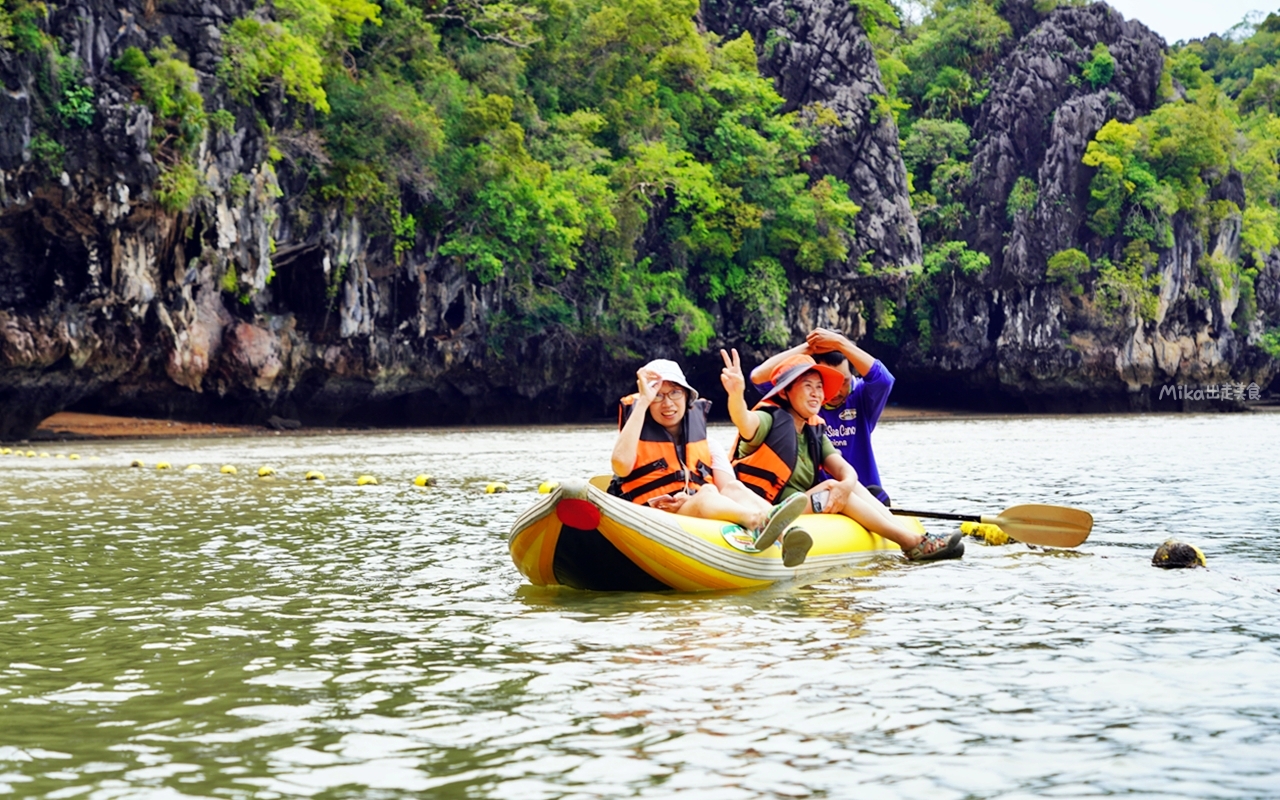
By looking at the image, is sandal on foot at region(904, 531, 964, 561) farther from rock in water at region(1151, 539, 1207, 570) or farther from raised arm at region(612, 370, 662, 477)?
raised arm at region(612, 370, 662, 477)

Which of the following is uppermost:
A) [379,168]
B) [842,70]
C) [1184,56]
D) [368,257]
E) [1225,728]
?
[1184,56]

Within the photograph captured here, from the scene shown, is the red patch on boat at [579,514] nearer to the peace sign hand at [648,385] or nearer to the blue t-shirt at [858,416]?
the peace sign hand at [648,385]

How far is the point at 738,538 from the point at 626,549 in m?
0.71

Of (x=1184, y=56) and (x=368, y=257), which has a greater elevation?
(x=1184, y=56)

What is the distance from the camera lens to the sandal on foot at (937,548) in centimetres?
797

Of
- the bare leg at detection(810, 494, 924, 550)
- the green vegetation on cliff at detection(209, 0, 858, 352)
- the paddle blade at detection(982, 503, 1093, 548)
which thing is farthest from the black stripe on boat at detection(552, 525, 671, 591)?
the green vegetation on cliff at detection(209, 0, 858, 352)

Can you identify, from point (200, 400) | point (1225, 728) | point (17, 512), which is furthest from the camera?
point (200, 400)

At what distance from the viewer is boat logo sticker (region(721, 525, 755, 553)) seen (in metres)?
6.60

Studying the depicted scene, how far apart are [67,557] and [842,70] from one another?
38.7 meters

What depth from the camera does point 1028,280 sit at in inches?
1820

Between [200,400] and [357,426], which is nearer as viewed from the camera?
[200,400]

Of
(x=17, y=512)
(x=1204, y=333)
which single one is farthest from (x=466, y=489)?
(x=1204, y=333)

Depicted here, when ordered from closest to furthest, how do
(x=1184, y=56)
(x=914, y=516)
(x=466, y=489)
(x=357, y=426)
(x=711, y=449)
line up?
(x=711, y=449) < (x=914, y=516) < (x=466, y=489) < (x=357, y=426) < (x=1184, y=56)

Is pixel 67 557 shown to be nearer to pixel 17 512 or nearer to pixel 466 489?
pixel 17 512
